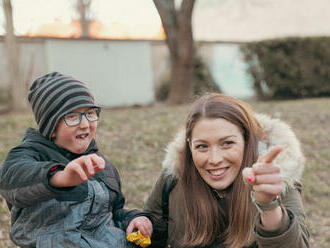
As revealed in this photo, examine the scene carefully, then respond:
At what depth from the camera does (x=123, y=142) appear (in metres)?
Result: 6.38

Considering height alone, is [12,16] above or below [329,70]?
above

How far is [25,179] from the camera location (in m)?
1.93

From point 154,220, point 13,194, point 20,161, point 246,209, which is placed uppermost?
point 20,161

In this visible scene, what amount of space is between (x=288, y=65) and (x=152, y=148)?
7.95 m

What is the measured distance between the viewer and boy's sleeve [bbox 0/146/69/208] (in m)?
1.88

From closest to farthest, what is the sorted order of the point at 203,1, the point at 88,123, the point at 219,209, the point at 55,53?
the point at 88,123 → the point at 219,209 → the point at 55,53 → the point at 203,1

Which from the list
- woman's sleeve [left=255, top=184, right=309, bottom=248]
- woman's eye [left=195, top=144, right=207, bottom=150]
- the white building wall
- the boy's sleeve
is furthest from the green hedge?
the boy's sleeve

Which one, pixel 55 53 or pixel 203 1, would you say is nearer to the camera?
pixel 55 53

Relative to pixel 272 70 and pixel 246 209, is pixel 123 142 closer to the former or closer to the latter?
pixel 246 209

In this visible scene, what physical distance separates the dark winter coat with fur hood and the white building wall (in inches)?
403

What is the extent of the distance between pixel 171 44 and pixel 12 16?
3649mm

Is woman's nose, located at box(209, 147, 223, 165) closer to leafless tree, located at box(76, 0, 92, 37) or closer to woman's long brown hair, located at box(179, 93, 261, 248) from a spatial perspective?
woman's long brown hair, located at box(179, 93, 261, 248)

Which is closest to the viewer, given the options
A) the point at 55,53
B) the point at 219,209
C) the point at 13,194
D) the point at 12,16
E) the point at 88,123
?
the point at 13,194

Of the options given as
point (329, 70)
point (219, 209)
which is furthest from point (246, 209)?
point (329, 70)
